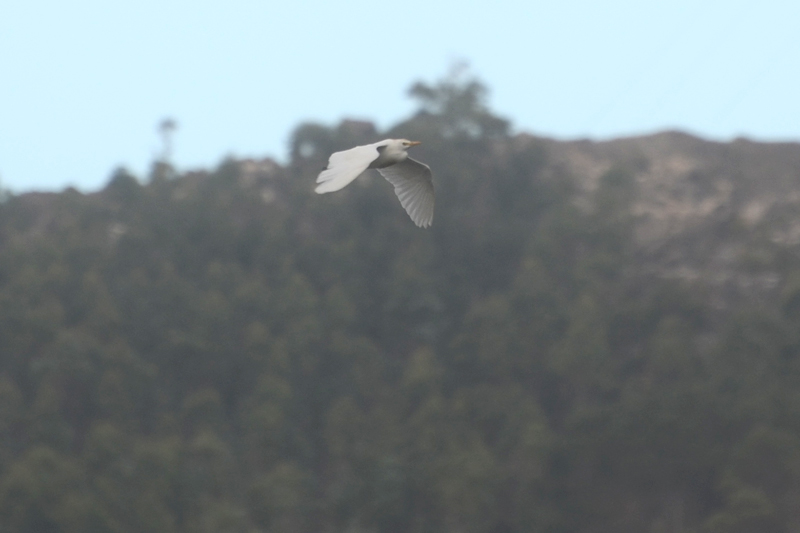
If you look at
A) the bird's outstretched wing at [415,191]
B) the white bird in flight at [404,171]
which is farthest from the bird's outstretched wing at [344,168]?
the bird's outstretched wing at [415,191]

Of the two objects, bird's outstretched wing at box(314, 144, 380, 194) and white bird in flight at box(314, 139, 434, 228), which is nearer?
bird's outstretched wing at box(314, 144, 380, 194)

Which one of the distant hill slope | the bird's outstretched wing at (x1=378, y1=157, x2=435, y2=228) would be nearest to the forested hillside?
the distant hill slope

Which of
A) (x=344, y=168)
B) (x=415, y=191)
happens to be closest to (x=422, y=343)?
(x=415, y=191)

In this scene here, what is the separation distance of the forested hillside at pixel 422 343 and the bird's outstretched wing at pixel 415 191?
895 inches

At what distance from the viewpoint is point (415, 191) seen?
11750 mm

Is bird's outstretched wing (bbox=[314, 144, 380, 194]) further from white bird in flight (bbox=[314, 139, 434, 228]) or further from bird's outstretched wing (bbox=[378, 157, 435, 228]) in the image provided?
bird's outstretched wing (bbox=[378, 157, 435, 228])

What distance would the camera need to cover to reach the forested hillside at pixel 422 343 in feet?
117

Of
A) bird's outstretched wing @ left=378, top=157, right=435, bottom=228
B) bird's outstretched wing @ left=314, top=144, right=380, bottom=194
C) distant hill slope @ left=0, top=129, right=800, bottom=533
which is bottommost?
distant hill slope @ left=0, top=129, right=800, bottom=533

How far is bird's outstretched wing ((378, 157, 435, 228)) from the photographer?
38.3 ft

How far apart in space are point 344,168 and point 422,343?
37912 millimetres

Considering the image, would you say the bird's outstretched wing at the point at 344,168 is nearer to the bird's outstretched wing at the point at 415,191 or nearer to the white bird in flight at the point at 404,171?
the white bird in flight at the point at 404,171

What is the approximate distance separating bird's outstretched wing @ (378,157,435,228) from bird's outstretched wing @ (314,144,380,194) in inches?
54.1

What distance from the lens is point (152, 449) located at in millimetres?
37938

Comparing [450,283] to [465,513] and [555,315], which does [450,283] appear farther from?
[465,513]
